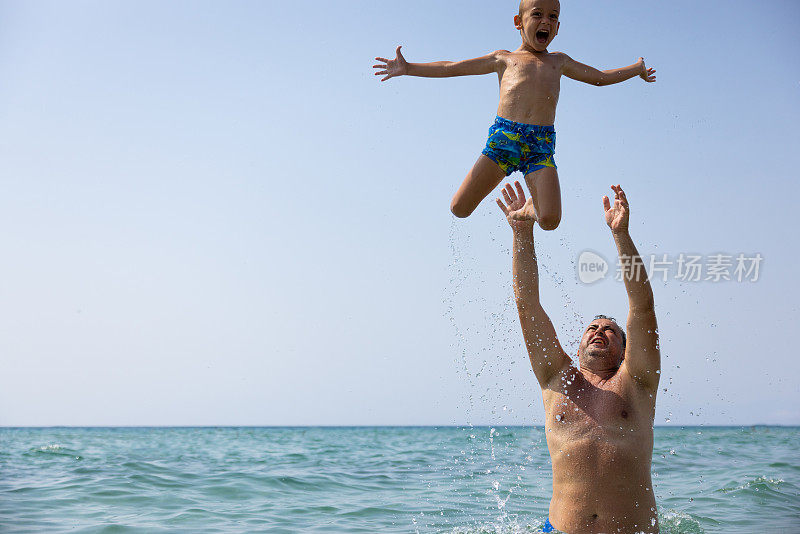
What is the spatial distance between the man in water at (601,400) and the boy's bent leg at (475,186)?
1.16 ft

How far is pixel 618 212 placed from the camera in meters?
4.81

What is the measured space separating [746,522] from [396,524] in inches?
140

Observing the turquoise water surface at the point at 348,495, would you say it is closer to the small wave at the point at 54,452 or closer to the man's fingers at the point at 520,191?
the small wave at the point at 54,452

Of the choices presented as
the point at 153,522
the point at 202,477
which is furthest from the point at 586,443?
the point at 202,477

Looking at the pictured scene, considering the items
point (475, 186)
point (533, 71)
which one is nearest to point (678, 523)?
point (475, 186)

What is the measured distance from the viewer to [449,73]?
5.20 metres

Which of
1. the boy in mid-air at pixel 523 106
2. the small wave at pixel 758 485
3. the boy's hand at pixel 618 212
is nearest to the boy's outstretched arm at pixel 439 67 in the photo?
the boy in mid-air at pixel 523 106

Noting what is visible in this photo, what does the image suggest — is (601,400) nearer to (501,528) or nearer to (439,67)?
(501,528)

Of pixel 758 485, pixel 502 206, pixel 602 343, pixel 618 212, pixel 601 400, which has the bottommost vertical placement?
pixel 758 485

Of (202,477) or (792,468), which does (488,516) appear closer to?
(202,477)

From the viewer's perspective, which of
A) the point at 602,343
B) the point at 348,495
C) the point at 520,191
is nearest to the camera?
the point at 602,343

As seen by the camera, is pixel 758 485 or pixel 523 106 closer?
pixel 523 106

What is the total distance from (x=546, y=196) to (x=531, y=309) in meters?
0.85

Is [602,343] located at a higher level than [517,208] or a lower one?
lower
